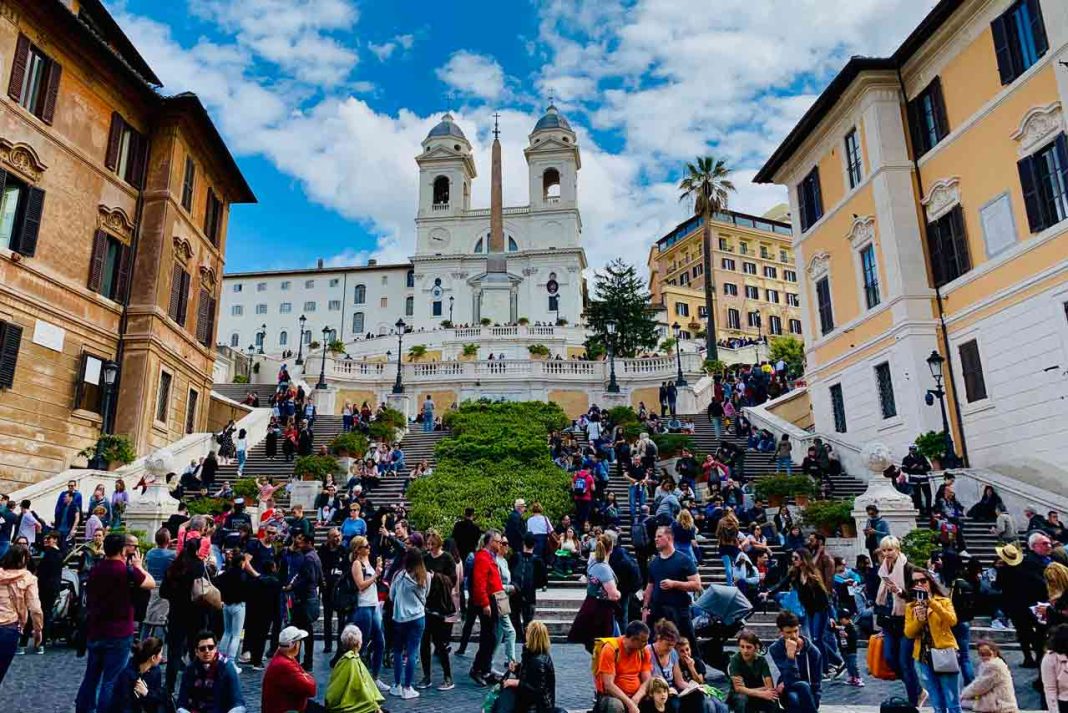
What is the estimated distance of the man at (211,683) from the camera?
19.8ft

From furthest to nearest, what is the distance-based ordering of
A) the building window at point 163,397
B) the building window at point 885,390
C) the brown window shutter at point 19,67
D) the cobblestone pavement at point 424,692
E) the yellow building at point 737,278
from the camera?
the yellow building at point 737,278, the building window at point 163,397, the building window at point 885,390, the brown window shutter at point 19,67, the cobblestone pavement at point 424,692

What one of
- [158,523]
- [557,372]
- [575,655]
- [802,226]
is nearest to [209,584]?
[575,655]

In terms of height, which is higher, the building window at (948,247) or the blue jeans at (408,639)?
the building window at (948,247)

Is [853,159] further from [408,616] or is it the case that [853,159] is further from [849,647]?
[408,616]

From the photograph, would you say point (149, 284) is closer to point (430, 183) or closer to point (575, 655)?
point (575, 655)

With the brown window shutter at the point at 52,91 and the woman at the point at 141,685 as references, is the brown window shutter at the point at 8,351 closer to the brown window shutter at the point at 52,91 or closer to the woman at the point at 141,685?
the brown window shutter at the point at 52,91

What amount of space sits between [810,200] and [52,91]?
23887 mm

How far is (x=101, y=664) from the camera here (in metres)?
6.82

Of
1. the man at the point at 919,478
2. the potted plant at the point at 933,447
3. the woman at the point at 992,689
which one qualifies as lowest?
the woman at the point at 992,689

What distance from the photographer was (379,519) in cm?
1430

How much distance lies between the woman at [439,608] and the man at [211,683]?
3.03m

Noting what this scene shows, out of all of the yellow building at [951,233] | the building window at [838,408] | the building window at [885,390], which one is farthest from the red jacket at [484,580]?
the building window at [838,408]

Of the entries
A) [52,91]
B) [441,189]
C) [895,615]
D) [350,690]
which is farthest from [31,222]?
[441,189]

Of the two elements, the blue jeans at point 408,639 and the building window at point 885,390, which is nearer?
the blue jeans at point 408,639
